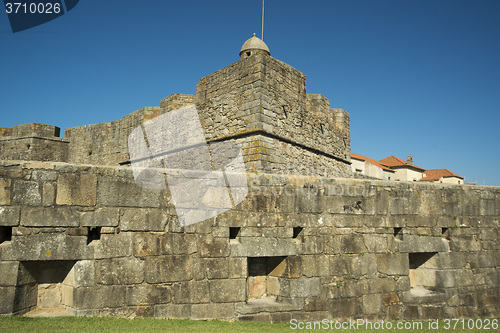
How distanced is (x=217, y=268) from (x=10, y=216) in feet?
7.97

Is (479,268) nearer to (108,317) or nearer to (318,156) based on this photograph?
(108,317)

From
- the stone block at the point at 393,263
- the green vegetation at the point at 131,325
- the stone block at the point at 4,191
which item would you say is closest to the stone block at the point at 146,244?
the green vegetation at the point at 131,325

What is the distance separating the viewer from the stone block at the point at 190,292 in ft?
15.6

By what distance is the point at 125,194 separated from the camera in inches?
183

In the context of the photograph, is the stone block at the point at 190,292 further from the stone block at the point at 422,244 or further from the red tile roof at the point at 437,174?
the red tile roof at the point at 437,174

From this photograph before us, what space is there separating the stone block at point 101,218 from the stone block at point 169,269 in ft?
2.04

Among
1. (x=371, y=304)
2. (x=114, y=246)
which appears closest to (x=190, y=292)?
(x=114, y=246)

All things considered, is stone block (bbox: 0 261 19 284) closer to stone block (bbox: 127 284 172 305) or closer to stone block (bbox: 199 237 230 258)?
stone block (bbox: 127 284 172 305)

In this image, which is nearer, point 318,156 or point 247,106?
point 247,106

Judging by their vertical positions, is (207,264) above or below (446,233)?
below

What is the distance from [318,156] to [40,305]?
10.3 metres

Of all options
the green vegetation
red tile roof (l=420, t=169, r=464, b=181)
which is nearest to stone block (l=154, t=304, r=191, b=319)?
the green vegetation

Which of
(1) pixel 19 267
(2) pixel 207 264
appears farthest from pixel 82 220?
(2) pixel 207 264

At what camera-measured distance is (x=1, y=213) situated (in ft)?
13.5
